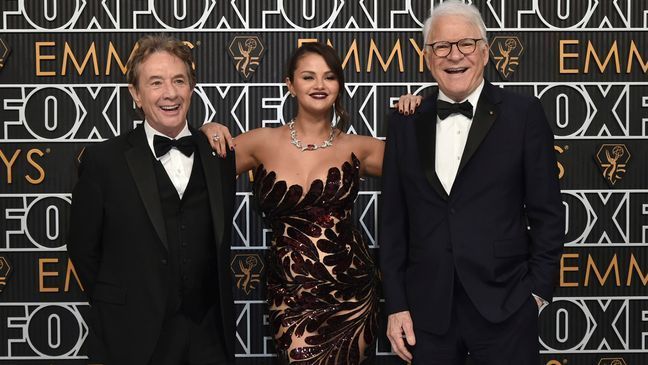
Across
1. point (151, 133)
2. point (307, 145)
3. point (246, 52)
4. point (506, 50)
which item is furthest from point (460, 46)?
point (246, 52)

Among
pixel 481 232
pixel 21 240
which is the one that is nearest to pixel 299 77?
pixel 481 232

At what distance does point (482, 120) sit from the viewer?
2.23 meters

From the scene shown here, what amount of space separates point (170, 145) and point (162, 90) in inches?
6.7

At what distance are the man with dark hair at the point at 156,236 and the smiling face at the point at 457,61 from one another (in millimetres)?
762

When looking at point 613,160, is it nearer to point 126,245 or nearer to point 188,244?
point 188,244

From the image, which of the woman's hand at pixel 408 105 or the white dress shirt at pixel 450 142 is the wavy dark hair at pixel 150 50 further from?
the white dress shirt at pixel 450 142

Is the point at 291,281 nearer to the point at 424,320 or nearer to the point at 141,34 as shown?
the point at 424,320

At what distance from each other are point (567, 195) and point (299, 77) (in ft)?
5.05

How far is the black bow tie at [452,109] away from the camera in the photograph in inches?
89.3

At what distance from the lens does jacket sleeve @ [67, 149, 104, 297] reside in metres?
2.21

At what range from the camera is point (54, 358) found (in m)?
3.53

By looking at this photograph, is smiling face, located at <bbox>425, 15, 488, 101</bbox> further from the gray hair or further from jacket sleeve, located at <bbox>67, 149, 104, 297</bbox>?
jacket sleeve, located at <bbox>67, 149, 104, 297</bbox>

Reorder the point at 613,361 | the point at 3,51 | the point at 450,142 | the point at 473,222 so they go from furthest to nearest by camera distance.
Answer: the point at 613,361 < the point at 3,51 < the point at 450,142 < the point at 473,222

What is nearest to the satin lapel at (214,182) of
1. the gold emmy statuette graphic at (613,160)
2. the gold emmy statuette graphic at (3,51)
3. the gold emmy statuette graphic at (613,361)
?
the gold emmy statuette graphic at (3,51)
